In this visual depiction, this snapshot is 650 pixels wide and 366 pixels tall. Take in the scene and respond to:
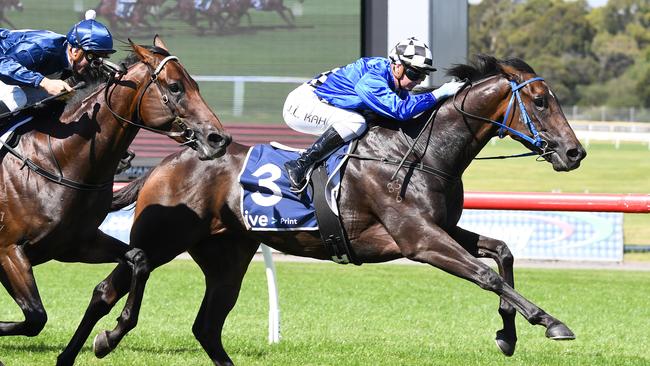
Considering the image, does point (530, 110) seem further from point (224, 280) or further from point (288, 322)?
point (288, 322)

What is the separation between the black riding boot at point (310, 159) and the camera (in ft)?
18.5

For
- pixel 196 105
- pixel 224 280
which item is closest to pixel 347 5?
pixel 224 280

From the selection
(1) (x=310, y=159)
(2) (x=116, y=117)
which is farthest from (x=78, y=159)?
(1) (x=310, y=159)

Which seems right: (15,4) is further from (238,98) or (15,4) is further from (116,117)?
(116,117)

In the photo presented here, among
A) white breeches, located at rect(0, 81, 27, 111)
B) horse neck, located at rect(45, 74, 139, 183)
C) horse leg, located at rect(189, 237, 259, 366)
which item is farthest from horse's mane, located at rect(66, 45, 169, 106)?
horse leg, located at rect(189, 237, 259, 366)

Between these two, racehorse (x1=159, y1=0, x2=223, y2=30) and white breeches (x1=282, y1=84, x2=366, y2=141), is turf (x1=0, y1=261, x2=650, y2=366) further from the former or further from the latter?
racehorse (x1=159, y1=0, x2=223, y2=30)

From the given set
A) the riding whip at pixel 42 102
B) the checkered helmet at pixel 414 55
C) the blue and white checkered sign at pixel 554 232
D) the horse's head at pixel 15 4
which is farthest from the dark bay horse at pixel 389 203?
the blue and white checkered sign at pixel 554 232

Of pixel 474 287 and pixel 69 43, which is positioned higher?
pixel 69 43

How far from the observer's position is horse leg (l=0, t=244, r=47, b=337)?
4984 millimetres

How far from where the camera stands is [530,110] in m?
5.45

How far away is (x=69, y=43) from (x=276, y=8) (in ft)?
18.2

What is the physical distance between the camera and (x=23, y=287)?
500 centimetres

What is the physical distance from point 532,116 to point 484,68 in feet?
1.37

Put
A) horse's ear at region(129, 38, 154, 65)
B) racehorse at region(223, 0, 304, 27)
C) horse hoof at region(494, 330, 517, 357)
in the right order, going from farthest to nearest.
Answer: racehorse at region(223, 0, 304, 27) → horse hoof at region(494, 330, 517, 357) → horse's ear at region(129, 38, 154, 65)
